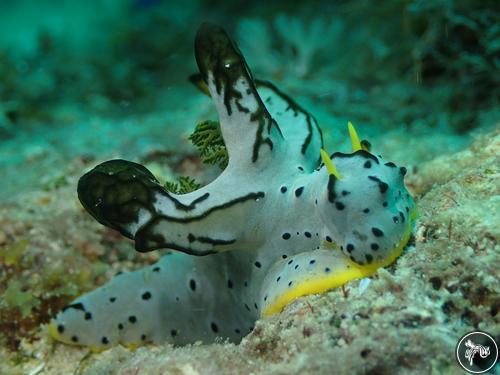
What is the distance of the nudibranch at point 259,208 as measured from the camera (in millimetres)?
2104

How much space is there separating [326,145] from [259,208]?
228cm

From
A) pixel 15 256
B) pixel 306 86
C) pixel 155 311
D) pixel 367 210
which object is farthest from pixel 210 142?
pixel 306 86

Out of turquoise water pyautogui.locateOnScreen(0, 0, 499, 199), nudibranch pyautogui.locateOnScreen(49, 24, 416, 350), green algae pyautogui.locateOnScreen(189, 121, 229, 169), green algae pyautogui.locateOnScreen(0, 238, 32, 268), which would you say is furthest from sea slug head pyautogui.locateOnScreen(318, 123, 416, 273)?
green algae pyautogui.locateOnScreen(0, 238, 32, 268)

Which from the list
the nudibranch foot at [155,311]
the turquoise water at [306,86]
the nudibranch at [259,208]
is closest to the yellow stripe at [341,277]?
the nudibranch at [259,208]

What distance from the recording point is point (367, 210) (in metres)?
2.07

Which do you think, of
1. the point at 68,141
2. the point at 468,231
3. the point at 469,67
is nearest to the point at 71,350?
the point at 468,231

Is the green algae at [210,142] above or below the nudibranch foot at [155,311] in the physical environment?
above

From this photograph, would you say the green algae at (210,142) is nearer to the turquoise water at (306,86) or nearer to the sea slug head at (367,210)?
the sea slug head at (367,210)

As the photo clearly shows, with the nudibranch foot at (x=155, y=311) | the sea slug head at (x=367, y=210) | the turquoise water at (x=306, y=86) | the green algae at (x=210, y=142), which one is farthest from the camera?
the turquoise water at (x=306, y=86)

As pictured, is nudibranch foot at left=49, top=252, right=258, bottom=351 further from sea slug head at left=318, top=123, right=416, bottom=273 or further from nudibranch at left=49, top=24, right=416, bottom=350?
sea slug head at left=318, top=123, right=416, bottom=273

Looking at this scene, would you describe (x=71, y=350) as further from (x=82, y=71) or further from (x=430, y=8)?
(x=82, y=71)

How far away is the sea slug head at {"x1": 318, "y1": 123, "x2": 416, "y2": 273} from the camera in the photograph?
6.72ft

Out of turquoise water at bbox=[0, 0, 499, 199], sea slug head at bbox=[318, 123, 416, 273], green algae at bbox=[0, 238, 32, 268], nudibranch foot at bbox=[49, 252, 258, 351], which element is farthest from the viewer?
turquoise water at bbox=[0, 0, 499, 199]

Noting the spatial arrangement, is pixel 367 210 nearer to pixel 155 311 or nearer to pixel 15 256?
pixel 155 311
